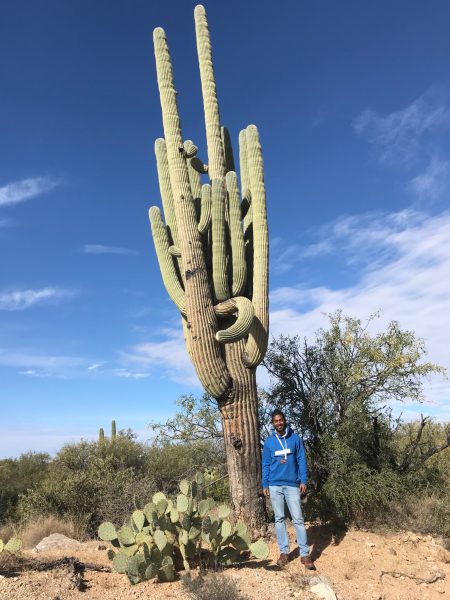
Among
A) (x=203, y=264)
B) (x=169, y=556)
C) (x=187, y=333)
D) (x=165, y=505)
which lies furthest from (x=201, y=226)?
(x=169, y=556)

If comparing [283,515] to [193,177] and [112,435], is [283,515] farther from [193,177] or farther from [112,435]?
[112,435]

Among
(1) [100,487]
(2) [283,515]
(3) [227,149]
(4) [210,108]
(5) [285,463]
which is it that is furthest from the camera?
(1) [100,487]

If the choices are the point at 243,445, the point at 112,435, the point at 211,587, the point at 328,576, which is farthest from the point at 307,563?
the point at 112,435

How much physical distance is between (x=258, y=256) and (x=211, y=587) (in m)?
4.94

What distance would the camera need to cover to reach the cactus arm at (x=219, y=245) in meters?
7.63

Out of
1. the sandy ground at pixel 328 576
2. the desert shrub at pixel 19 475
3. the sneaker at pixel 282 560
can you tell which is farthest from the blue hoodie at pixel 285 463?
the desert shrub at pixel 19 475

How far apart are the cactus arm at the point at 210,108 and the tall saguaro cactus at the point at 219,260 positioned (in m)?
0.02

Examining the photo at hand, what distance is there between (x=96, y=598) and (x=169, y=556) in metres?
0.77

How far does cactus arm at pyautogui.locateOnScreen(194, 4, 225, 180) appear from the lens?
8586mm

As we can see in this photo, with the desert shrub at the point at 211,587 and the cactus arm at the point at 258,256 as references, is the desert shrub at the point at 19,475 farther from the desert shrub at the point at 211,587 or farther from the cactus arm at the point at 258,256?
the desert shrub at the point at 211,587

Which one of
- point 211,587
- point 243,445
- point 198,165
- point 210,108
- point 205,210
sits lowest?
point 211,587

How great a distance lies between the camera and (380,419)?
8.00 meters

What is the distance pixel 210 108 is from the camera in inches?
341

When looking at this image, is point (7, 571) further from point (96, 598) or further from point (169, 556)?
point (169, 556)
